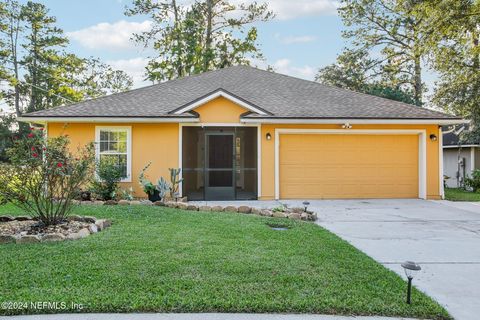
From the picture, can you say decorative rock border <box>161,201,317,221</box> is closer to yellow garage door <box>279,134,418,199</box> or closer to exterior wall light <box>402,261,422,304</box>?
yellow garage door <box>279,134,418,199</box>

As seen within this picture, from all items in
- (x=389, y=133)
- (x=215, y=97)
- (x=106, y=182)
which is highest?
(x=215, y=97)

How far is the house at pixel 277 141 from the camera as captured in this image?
12.5 metres

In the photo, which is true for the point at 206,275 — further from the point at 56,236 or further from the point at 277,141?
the point at 277,141

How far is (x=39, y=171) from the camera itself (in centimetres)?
665

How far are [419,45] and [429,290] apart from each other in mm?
11598

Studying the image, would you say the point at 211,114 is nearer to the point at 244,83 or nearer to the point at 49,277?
the point at 244,83

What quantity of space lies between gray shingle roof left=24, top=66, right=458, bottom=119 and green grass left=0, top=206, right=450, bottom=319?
6.55 meters

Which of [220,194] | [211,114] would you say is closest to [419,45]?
[211,114]

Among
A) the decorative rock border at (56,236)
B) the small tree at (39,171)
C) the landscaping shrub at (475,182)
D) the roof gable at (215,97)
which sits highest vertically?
the roof gable at (215,97)

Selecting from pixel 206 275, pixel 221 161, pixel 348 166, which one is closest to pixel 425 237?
pixel 206 275

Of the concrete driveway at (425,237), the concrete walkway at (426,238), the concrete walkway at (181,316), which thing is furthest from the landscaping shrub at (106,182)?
the concrete walkway at (181,316)

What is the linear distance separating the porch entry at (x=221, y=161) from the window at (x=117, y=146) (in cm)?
182

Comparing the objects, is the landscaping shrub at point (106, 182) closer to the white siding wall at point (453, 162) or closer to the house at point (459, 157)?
the house at point (459, 157)

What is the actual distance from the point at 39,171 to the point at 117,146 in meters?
6.03
